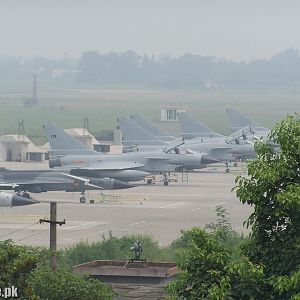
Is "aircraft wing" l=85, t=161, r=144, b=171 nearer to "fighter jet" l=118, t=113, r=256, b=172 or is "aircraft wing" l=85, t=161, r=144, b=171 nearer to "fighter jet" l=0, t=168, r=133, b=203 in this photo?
"fighter jet" l=0, t=168, r=133, b=203

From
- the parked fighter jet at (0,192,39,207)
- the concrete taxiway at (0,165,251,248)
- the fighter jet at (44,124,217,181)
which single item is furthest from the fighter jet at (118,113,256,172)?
the parked fighter jet at (0,192,39,207)

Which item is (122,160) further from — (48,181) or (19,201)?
Answer: (19,201)

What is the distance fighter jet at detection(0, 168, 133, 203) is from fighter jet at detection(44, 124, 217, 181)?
20.2 ft

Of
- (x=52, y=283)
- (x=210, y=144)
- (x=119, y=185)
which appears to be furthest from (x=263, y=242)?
(x=210, y=144)

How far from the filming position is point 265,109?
174 metres

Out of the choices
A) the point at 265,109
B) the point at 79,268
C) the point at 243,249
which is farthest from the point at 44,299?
the point at 265,109

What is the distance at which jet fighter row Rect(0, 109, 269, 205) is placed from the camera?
228 ft

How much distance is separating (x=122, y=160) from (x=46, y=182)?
14.4 meters

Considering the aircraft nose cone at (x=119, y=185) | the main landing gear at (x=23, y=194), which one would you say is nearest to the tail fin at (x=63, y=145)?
the aircraft nose cone at (x=119, y=185)

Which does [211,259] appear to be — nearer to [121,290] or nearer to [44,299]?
[44,299]

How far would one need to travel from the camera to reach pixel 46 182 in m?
68.9

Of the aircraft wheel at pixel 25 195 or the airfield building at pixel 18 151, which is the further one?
the airfield building at pixel 18 151

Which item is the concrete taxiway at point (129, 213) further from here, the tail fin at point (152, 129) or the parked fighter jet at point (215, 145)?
the tail fin at point (152, 129)

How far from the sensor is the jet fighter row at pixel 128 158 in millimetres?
69562
